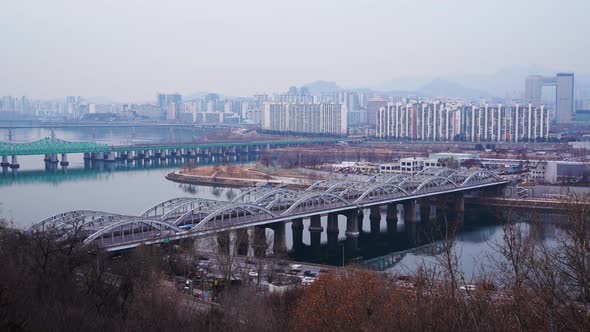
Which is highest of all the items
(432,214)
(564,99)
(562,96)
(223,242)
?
(562,96)

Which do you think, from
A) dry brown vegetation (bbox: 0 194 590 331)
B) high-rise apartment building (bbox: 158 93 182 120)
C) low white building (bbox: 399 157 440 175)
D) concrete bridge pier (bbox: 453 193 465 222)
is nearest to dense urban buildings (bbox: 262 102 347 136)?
low white building (bbox: 399 157 440 175)

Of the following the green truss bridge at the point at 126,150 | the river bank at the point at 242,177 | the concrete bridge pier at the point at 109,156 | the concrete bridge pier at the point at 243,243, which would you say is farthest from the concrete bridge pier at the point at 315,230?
the concrete bridge pier at the point at 109,156

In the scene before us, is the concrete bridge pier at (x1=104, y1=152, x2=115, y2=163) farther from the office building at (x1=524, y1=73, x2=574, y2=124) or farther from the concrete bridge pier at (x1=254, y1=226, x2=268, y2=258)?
the office building at (x1=524, y1=73, x2=574, y2=124)

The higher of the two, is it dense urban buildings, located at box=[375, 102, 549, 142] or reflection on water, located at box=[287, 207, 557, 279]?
dense urban buildings, located at box=[375, 102, 549, 142]

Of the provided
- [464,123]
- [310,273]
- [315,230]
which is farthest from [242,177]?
[464,123]

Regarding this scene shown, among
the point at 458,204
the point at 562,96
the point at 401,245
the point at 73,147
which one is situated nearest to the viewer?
the point at 401,245

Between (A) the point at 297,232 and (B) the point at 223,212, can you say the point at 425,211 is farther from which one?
(B) the point at 223,212

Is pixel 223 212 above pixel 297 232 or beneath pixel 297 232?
above

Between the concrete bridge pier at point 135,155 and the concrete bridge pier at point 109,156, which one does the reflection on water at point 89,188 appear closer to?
the concrete bridge pier at point 109,156

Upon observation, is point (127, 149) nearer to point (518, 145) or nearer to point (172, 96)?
point (518, 145)
